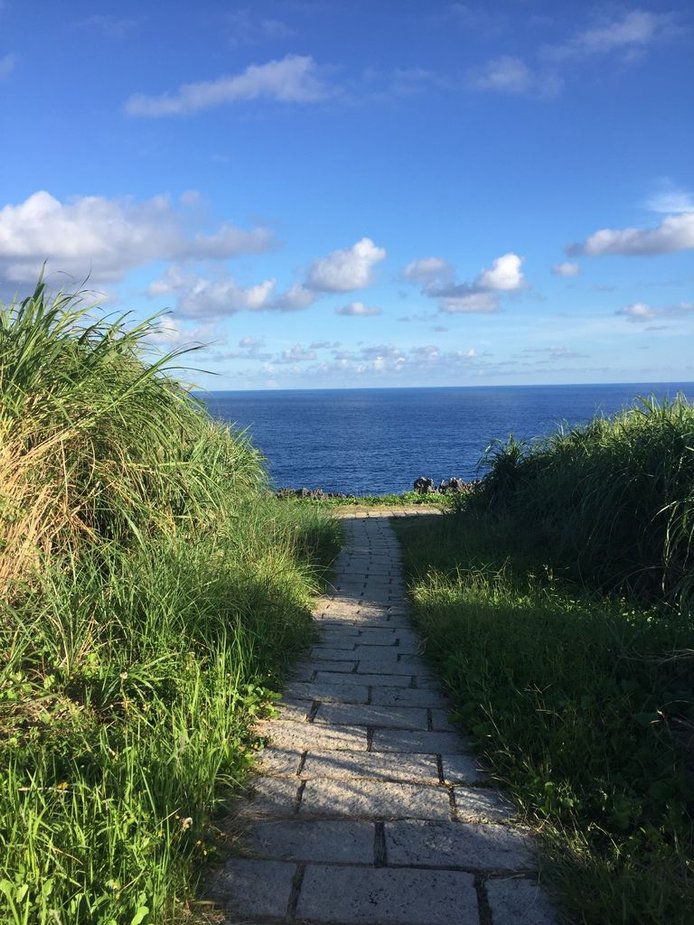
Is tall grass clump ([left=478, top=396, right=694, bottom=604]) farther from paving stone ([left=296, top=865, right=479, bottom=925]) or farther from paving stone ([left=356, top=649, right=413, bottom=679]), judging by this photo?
paving stone ([left=296, top=865, right=479, bottom=925])

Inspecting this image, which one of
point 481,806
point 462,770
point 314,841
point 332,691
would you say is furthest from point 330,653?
point 314,841

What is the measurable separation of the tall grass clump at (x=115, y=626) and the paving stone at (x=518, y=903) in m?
1.00

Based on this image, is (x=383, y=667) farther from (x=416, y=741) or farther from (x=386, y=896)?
(x=386, y=896)

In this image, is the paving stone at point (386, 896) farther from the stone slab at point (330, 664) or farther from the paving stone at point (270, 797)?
the stone slab at point (330, 664)

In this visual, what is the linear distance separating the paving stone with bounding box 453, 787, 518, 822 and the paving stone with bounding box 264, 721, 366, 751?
2.01 feet

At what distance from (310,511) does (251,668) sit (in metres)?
6.61

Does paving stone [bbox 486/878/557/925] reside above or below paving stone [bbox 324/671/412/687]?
above

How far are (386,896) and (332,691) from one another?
6.18ft

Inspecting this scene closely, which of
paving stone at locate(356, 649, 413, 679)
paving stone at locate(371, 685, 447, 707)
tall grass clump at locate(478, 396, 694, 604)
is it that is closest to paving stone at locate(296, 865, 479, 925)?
paving stone at locate(371, 685, 447, 707)

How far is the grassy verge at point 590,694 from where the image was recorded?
2.45 metres

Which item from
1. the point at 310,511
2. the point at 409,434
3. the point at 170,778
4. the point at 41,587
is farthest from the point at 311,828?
the point at 409,434

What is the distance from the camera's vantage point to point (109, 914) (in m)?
2.07

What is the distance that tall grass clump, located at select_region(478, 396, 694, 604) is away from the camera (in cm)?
594

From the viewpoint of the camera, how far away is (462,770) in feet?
10.6
